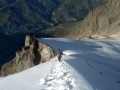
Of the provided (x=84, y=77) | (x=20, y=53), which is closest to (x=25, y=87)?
(x=84, y=77)

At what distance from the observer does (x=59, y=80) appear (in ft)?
94.9

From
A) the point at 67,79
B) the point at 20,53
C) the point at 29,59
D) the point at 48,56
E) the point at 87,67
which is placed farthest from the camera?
the point at 20,53

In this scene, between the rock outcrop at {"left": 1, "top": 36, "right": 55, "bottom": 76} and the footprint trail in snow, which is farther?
the rock outcrop at {"left": 1, "top": 36, "right": 55, "bottom": 76}

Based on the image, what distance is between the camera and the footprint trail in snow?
27.3m

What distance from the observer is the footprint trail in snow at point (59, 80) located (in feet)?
89.7

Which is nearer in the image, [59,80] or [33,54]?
[59,80]

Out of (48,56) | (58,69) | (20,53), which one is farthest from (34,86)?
(20,53)

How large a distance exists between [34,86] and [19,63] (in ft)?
118

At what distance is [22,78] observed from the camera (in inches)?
1237

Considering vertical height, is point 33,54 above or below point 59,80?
below

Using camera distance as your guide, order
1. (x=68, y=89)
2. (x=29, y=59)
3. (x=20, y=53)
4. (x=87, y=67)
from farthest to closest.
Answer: (x=20, y=53) < (x=29, y=59) < (x=87, y=67) < (x=68, y=89)

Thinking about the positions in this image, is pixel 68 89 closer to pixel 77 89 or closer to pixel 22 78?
pixel 77 89

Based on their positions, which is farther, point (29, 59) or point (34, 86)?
point (29, 59)

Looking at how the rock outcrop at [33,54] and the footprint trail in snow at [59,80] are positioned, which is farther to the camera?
the rock outcrop at [33,54]
